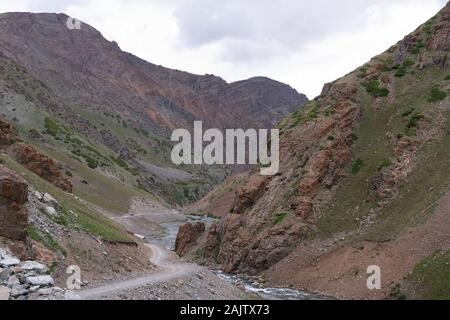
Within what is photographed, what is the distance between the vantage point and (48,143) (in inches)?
5600

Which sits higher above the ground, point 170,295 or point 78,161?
point 78,161

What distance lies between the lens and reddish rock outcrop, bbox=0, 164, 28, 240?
103 feet

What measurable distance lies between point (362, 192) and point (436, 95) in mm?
15878

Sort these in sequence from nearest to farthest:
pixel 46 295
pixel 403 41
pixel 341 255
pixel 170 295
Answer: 1. pixel 46 295
2. pixel 170 295
3. pixel 341 255
4. pixel 403 41

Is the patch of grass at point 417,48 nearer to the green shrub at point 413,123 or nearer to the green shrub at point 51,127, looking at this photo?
the green shrub at point 413,123

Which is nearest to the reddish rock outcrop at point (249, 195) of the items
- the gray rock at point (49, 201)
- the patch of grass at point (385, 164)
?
the patch of grass at point (385, 164)

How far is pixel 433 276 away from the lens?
1592 inches

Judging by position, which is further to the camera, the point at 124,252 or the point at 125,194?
the point at 125,194

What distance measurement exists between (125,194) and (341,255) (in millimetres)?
96837

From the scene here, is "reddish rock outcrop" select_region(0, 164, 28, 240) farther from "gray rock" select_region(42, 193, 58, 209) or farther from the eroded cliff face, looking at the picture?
the eroded cliff face

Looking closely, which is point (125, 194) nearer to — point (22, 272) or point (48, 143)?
point (48, 143)

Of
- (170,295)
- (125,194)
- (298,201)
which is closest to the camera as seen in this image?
(170,295)

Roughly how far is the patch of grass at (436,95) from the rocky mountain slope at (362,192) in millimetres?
195
